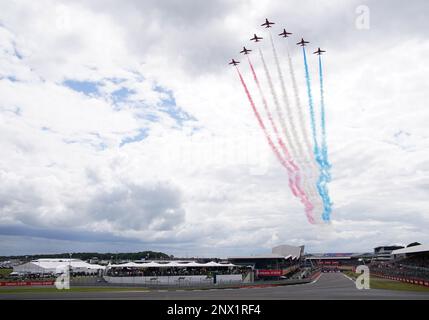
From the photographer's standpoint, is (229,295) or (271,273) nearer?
(229,295)

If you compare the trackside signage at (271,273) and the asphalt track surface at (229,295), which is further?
the trackside signage at (271,273)

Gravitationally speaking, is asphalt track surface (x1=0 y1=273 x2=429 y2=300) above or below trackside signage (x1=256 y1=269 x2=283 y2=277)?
above

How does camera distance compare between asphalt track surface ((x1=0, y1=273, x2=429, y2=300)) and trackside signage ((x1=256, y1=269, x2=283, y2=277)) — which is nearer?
asphalt track surface ((x1=0, y1=273, x2=429, y2=300))

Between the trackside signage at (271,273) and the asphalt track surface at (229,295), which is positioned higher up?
the asphalt track surface at (229,295)

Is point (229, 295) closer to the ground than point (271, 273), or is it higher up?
higher up
